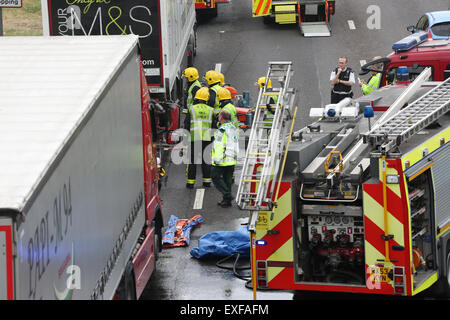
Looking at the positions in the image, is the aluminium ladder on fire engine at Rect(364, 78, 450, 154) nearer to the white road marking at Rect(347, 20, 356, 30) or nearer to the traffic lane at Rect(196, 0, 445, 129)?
the traffic lane at Rect(196, 0, 445, 129)

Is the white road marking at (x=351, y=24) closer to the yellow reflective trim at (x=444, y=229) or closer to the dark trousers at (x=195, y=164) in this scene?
the dark trousers at (x=195, y=164)

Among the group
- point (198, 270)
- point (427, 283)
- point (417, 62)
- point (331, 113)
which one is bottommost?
point (198, 270)

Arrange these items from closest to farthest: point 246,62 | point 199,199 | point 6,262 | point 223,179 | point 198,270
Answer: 1. point 6,262
2. point 198,270
3. point 223,179
4. point 199,199
5. point 246,62

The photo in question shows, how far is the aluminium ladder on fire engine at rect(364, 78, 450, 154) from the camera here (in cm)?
1016

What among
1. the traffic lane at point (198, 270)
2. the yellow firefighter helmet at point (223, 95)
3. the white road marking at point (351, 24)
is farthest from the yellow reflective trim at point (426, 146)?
the white road marking at point (351, 24)

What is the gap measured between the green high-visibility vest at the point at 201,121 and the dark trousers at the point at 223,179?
1088mm

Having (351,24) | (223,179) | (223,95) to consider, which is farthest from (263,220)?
(351,24)

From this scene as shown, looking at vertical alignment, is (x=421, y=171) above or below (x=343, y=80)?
above

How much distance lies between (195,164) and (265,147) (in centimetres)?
623

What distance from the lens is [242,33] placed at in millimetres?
27656

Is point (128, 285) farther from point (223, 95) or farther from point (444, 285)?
point (223, 95)

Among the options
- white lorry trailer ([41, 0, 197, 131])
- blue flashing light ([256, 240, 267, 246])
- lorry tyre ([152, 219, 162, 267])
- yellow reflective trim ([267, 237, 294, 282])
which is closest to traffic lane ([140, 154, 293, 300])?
lorry tyre ([152, 219, 162, 267])

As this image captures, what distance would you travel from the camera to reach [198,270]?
13.1 m

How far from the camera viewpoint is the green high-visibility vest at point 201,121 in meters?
16.4
